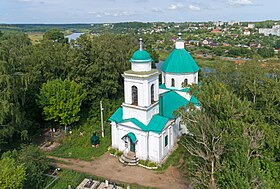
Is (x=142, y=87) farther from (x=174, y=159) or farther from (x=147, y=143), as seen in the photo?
(x=174, y=159)

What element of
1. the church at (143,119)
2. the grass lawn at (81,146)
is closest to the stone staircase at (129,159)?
the church at (143,119)

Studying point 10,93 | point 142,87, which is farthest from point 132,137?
point 10,93

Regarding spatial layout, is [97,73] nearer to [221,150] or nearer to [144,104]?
[144,104]

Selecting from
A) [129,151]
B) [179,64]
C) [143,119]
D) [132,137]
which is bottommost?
[129,151]

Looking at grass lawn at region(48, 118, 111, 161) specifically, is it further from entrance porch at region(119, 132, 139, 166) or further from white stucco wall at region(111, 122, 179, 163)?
white stucco wall at region(111, 122, 179, 163)

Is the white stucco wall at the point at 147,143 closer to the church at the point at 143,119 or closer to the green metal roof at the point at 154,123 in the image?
the church at the point at 143,119

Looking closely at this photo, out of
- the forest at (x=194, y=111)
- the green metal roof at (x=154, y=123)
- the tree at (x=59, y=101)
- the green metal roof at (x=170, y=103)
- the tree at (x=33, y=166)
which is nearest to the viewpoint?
the forest at (x=194, y=111)
